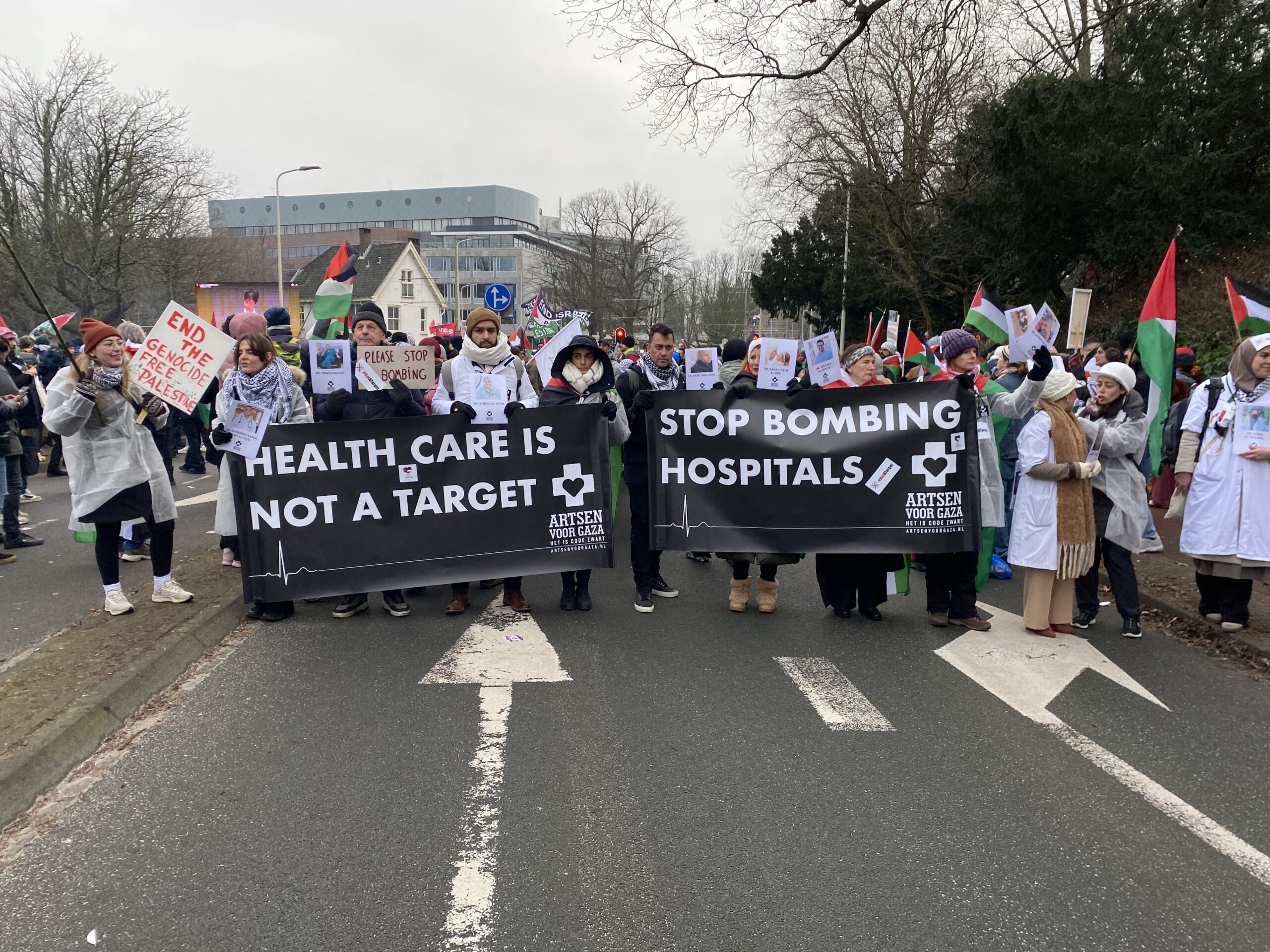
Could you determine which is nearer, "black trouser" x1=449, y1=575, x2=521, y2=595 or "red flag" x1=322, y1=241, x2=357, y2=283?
"black trouser" x1=449, y1=575, x2=521, y2=595

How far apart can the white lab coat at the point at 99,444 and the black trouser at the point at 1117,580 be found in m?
6.10

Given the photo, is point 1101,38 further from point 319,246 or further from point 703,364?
point 319,246

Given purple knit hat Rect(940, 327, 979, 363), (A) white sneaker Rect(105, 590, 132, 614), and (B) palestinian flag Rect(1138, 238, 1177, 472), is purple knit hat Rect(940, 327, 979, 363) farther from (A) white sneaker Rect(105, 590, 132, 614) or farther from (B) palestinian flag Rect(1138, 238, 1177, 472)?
(A) white sneaker Rect(105, 590, 132, 614)

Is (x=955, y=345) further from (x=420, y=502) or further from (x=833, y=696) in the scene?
(x=420, y=502)

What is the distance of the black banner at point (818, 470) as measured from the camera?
618cm

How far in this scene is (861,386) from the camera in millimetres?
6285

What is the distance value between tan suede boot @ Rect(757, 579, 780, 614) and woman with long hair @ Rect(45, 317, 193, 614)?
157 inches

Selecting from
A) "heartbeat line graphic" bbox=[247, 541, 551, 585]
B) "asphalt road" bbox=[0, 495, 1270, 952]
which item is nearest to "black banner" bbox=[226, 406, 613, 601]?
"heartbeat line graphic" bbox=[247, 541, 551, 585]

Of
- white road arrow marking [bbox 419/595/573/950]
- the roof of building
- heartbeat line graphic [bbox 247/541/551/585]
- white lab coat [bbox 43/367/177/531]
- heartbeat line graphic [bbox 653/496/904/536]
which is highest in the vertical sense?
the roof of building

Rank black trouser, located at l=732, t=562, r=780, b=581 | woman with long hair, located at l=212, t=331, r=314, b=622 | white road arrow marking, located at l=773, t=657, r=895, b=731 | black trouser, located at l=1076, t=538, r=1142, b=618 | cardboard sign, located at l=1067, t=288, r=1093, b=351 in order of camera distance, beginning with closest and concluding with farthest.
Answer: white road arrow marking, located at l=773, t=657, r=895, b=731 < woman with long hair, located at l=212, t=331, r=314, b=622 < black trouser, located at l=1076, t=538, r=1142, b=618 < black trouser, located at l=732, t=562, r=780, b=581 < cardboard sign, located at l=1067, t=288, r=1093, b=351

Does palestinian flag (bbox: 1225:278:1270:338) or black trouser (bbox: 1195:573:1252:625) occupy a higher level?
palestinian flag (bbox: 1225:278:1270:338)

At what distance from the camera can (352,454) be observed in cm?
611

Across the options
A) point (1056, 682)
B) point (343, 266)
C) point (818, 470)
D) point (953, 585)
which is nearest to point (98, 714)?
point (818, 470)

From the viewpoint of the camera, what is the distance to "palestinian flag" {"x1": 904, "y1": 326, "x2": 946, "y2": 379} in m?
9.19
